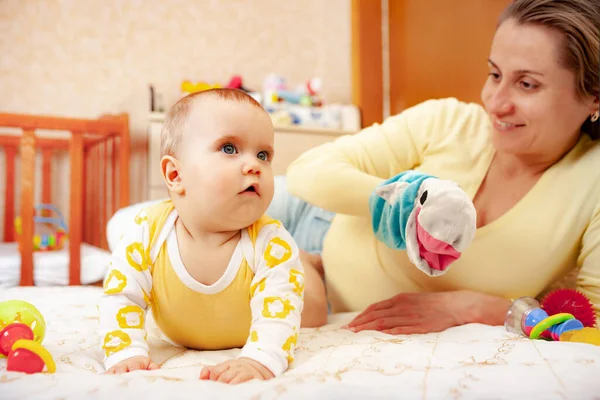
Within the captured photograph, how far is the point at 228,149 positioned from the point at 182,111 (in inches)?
3.8

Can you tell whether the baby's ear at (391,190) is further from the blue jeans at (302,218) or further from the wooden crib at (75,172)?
the wooden crib at (75,172)

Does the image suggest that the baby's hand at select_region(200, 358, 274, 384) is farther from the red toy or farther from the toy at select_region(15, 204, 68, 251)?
the toy at select_region(15, 204, 68, 251)

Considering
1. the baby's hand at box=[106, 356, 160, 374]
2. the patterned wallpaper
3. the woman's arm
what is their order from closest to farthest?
the baby's hand at box=[106, 356, 160, 374] < the woman's arm < the patterned wallpaper

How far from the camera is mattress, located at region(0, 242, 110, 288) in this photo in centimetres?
171

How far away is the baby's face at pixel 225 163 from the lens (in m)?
0.71

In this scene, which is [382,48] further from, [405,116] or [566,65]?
[566,65]

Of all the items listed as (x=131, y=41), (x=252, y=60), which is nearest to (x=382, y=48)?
(x=252, y=60)

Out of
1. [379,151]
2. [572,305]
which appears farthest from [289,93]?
[572,305]

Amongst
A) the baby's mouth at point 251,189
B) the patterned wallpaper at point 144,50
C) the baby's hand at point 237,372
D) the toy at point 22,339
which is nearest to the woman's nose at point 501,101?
the baby's mouth at point 251,189

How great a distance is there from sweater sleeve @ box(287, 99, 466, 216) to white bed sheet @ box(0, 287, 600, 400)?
11.5 inches

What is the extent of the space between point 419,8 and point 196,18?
113 cm

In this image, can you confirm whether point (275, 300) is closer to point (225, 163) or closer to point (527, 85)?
point (225, 163)

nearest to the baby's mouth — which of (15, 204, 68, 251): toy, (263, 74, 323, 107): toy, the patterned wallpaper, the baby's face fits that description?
the baby's face

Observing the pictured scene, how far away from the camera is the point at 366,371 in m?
0.61
